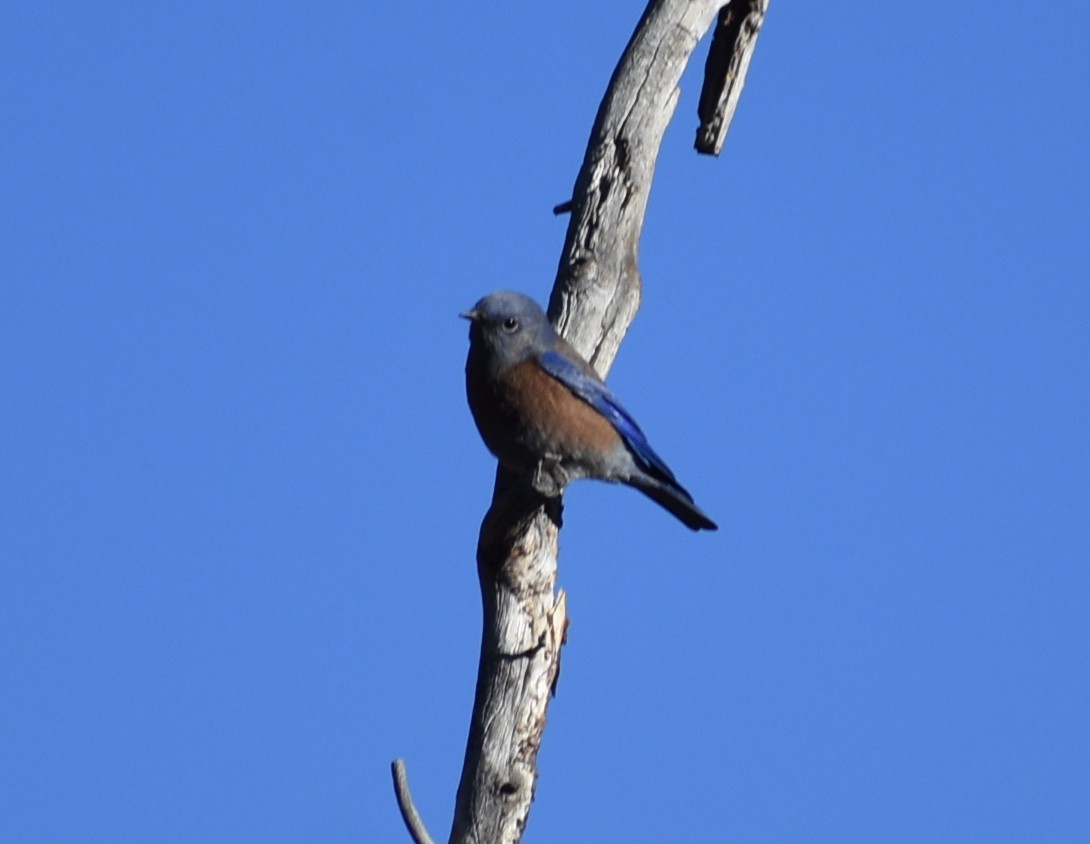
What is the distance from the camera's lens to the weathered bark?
635 cm

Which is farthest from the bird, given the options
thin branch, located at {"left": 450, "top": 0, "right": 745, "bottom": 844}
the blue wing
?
thin branch, located at {"left": 450, "top": 0, "right": 745, "bottom": 844}

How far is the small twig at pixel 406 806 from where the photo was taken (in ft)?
20.6

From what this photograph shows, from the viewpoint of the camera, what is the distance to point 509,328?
7.22 m

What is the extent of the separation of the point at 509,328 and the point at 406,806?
2163mm

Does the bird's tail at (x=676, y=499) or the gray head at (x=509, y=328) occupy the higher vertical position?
the gray head at (x=509, y=328)

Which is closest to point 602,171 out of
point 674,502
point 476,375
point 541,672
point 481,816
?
point 476,375

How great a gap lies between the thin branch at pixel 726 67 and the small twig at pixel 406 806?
326cm

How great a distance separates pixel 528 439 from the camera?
23.5ft

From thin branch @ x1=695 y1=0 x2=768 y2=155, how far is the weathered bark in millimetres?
73

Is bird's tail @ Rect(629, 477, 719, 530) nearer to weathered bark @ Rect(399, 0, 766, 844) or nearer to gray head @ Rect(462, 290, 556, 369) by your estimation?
weathered bark @ Rect(399, 0, 766, 844)

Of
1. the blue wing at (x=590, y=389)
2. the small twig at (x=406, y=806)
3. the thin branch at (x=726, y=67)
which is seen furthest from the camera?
the thin branch at (x=726, y=67)

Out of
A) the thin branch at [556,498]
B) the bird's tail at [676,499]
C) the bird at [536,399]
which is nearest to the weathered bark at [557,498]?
the thin branch at [556,498]

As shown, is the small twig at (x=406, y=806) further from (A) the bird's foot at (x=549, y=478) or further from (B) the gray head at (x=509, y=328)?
(B) the gray head at (x=509, y=328)

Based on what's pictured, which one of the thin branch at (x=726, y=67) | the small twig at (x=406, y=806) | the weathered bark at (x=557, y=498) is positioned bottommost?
the small twig at (x=406, y=806)
